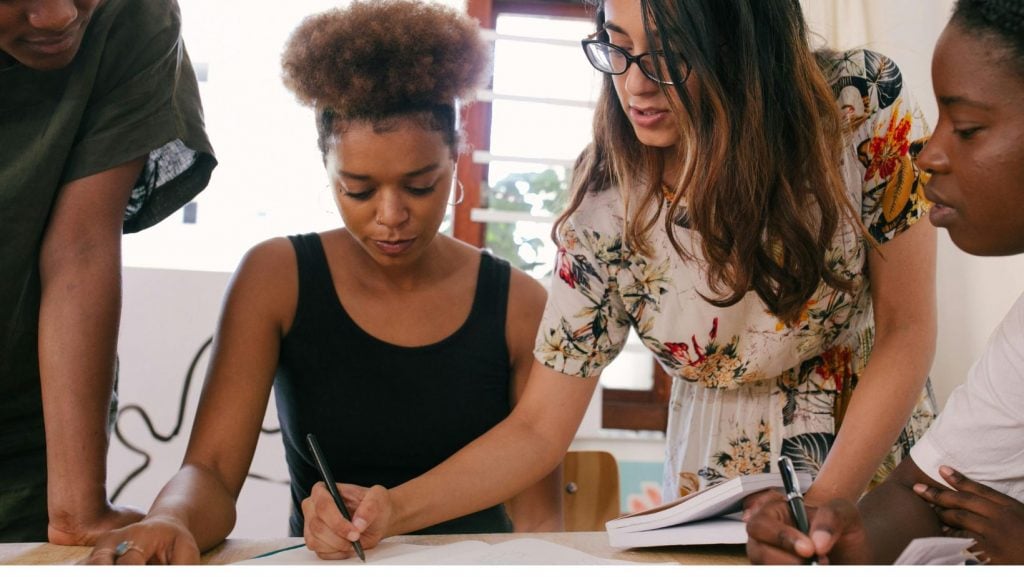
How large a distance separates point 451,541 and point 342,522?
130 mm

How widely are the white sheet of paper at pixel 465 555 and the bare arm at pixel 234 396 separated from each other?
0.12 meters

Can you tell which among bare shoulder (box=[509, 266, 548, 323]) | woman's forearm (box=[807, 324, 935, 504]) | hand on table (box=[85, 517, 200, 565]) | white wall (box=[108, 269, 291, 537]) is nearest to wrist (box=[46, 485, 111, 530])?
hand on table (box=[85, 517, 200, 565])

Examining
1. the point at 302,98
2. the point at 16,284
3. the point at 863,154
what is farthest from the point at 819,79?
the point at 16,284

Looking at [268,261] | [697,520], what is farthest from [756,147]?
[268,261]

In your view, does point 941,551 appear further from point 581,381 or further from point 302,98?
point 302,98

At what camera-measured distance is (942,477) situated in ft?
3.30

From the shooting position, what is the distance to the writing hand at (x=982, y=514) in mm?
913

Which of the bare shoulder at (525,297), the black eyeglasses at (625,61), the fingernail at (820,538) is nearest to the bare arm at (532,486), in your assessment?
the bare shoulder at (525,297)

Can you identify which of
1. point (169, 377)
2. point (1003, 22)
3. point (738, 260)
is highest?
point (1003, 22)

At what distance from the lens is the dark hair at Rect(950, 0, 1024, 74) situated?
0.95 meters

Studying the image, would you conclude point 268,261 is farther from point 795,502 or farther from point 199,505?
point 795,502

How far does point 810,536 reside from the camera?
2.74 feet

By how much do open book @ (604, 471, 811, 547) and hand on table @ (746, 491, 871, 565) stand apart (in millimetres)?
48

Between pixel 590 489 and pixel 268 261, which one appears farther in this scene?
pixel 590 489
